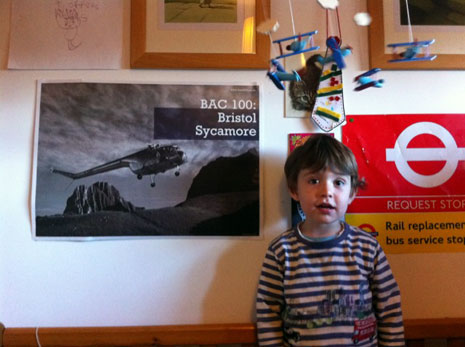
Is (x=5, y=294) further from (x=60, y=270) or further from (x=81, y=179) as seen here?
(x=81, y=179)

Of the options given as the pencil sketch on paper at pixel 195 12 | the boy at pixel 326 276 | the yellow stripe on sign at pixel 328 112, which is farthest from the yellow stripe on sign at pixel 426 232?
the pencil sketch on paper at pixel 195 12

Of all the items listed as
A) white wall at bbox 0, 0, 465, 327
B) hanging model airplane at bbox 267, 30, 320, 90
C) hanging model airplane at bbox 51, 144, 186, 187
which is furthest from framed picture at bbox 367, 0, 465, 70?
hanging model airplane at bbox 51, 144, 186, 187

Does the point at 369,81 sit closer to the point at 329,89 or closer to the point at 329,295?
the point at 329,89

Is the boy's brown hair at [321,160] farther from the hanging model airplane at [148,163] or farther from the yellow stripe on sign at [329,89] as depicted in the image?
the hanging model airplane at [148,163]

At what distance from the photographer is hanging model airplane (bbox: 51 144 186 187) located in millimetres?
923

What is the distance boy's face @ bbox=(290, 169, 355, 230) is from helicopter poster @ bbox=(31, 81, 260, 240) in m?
0.15

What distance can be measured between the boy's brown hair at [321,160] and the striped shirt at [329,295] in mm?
122

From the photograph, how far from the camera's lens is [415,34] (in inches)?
36.6

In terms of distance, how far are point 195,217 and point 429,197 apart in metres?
0.57

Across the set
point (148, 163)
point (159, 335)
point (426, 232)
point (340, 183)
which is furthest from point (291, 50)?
point (159, 335)

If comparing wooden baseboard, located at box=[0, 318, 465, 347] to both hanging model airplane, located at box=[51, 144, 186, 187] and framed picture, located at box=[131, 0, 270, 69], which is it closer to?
hanging model airplane, located at box=[51, 144, 186, 187]

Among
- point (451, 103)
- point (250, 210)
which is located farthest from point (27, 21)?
point (451, 103)

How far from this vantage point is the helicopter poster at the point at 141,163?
92 cm

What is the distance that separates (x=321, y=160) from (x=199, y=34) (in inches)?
17.0
